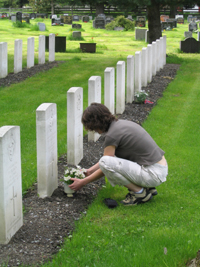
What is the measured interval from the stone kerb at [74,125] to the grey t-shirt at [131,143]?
45.9 inches

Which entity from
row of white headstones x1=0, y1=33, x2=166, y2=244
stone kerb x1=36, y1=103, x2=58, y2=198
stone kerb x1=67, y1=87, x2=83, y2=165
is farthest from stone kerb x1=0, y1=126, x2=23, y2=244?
stone kerb x1=67, y1=87, x2=83, y2=165

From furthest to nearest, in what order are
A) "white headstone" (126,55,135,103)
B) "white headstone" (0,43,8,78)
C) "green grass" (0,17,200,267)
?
"white headstone" (0,43,8,78) < "white headstone" (126,55,135,103) < "green grass" (0,17,200,267)

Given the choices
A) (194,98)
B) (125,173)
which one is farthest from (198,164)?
(194,98)

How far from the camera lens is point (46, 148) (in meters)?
4.62

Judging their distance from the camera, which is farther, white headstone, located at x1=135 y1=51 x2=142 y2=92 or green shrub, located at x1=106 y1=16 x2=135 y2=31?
green shrub, located at x1=106 y1=16 x2=135 y2=31

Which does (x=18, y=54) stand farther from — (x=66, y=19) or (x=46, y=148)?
(x=66, y=19)

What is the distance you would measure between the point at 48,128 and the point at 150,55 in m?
8.23

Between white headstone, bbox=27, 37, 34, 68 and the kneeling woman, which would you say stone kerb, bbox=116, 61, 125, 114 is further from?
white headstone, bbox=27, 37, 34, 68

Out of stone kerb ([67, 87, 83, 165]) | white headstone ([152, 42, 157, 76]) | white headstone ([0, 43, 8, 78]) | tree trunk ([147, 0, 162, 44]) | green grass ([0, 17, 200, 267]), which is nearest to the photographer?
green grass ([0, 17, 200, 267])

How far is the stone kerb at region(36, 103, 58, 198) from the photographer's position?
453 cm

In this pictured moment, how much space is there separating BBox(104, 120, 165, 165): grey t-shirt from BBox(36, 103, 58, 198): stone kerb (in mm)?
660

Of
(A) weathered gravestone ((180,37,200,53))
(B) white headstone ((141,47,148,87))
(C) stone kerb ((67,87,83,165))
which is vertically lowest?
(C) stone kerb ((67,87,83,165))

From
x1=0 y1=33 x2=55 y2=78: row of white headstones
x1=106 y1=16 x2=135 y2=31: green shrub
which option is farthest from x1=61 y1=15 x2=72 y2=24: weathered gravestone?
x1=0 y1=33 x2=55 y2=78: row of white headstones

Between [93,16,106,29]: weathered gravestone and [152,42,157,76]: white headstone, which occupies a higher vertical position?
[93,16,106,29]: weathered gravestone
